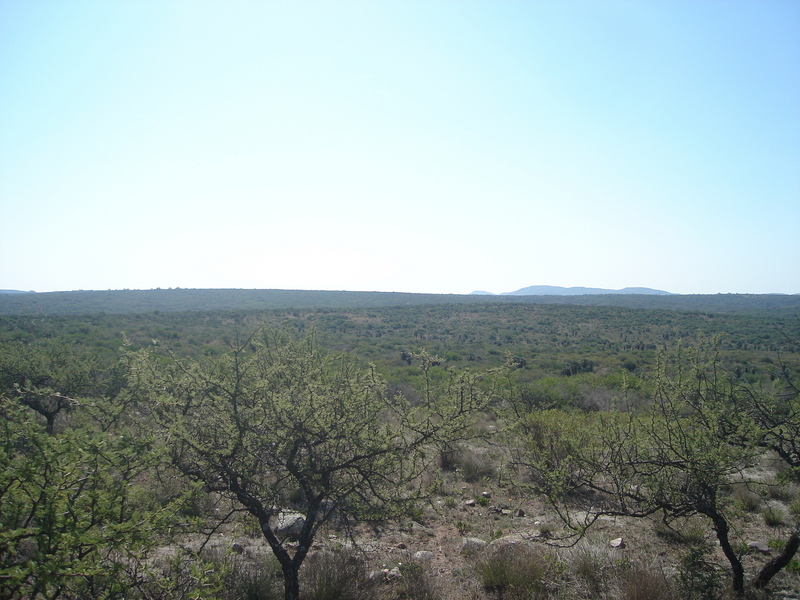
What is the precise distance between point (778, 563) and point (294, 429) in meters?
6.01

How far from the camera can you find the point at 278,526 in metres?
7.35

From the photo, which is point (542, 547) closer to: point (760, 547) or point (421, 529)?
point (421, 529)

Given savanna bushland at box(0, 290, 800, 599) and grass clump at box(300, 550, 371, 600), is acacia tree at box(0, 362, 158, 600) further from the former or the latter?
grass clump at box(300, 550, 371, 600)

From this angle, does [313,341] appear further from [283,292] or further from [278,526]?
[283,292]

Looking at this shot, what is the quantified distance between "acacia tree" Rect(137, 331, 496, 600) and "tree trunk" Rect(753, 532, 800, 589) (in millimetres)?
3961

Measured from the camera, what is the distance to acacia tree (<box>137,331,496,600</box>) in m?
4.88

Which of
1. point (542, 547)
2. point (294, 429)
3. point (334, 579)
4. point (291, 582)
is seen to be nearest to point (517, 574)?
point (542, 547)

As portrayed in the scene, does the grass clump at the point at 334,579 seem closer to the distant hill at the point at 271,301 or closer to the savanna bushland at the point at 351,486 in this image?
the savanna bushland at the point at 351,486

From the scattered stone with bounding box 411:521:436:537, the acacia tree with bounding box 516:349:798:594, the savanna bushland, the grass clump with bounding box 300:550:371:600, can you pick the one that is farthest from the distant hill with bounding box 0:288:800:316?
the acacia tree with bounding box 516:349:798:594

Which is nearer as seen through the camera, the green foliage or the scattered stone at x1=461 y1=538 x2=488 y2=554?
the green foliage

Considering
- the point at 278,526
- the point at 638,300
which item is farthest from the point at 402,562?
the point at 638,300

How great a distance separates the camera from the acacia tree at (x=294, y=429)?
4879 millimetres

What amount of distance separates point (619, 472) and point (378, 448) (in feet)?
10.5

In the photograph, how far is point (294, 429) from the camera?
193 inches
